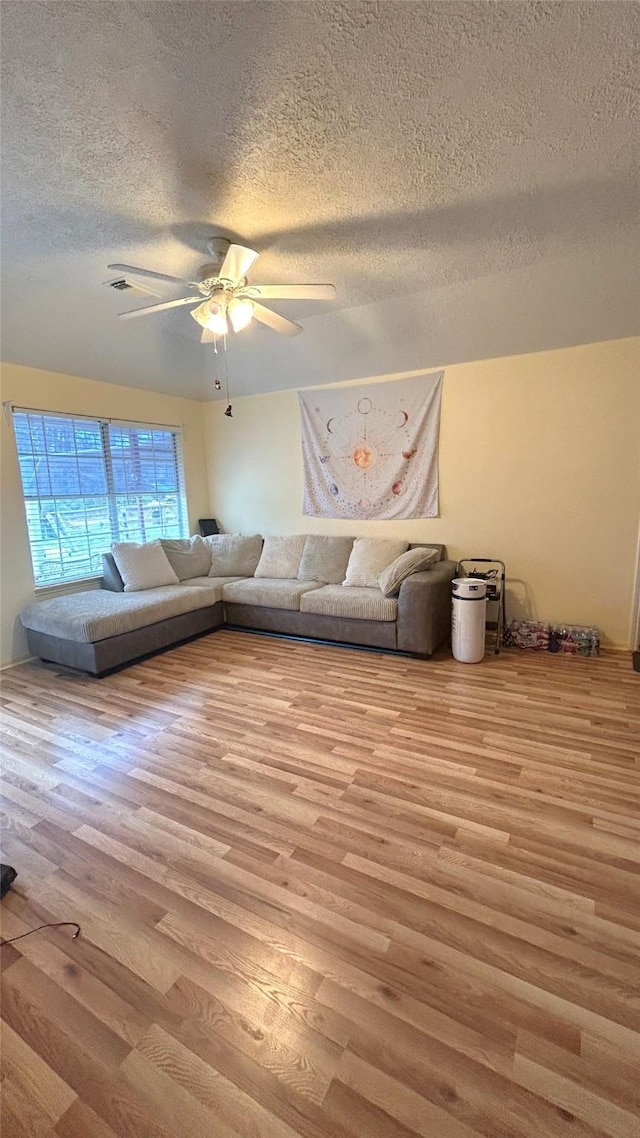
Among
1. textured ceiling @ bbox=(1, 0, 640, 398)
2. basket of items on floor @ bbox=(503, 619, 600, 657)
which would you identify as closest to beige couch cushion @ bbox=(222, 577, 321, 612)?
basket of items on floor @ bbox=(503, 619, 600, 657)

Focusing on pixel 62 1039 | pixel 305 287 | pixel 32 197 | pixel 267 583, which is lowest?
pixel 62 1039

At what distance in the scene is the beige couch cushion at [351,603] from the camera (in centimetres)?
356

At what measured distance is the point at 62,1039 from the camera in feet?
3.74

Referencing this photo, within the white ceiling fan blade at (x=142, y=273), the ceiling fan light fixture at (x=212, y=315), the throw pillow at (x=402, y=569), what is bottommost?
the throw pillow at (x=402, y=569)

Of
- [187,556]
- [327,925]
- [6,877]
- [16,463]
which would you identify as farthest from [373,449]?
[6,877]

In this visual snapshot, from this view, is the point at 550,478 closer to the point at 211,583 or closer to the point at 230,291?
the point at 230,291

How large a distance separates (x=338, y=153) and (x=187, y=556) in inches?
141

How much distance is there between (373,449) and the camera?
4258 mm

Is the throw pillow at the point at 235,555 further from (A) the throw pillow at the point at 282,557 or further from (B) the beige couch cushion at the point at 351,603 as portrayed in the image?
(B) the beige couch cushion at the point at 351,603

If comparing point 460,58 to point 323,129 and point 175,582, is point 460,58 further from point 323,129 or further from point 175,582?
point 175,582

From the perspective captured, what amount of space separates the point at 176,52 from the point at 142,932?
8.80ft

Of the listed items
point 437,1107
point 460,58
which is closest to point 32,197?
point 460,58

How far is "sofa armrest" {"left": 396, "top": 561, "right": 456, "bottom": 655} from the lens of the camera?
339cm

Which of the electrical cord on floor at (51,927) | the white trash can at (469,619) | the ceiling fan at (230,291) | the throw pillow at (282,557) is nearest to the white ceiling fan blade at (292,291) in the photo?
the ceiling fan at (230,291)
